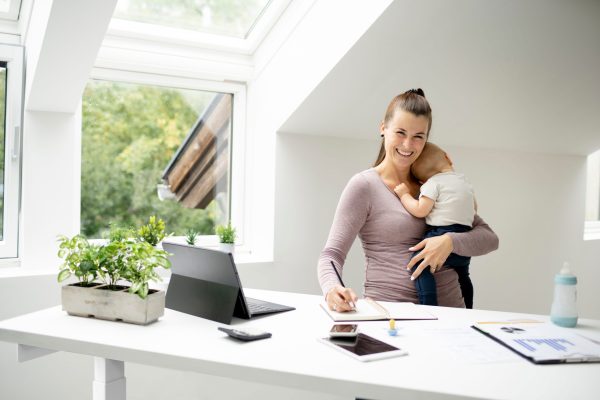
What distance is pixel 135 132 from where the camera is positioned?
744 cm

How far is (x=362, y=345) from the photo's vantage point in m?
1.37

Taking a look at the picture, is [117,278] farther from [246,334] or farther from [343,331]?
[343,331]

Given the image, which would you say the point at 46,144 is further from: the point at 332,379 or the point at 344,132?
the point at 332,379

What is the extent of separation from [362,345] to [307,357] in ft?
0.48

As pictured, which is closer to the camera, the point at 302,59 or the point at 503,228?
the point at 302,59

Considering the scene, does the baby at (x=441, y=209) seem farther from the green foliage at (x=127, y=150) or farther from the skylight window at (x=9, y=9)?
the green foliage at (x=127, y=150)

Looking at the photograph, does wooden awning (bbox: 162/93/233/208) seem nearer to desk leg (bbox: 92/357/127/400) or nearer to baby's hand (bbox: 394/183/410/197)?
baby's hand (bbox: 394/183/410/197)

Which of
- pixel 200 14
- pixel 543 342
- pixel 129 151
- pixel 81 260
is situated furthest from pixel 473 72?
pixel 129 151

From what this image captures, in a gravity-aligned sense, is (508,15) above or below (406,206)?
above

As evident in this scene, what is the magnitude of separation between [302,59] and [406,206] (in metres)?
0.93

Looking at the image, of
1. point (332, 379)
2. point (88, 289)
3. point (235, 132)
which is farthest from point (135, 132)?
point (332, 379)

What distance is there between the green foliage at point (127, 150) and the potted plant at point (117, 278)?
5.00 metres

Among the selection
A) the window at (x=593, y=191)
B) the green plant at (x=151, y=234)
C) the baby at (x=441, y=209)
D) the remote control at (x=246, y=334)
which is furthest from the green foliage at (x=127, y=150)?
the remote control at (x=246, y=334)

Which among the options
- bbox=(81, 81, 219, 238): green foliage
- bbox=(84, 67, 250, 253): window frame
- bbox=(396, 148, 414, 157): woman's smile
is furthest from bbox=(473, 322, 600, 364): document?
bbox=(81, 81, 219, 238): green foliage
